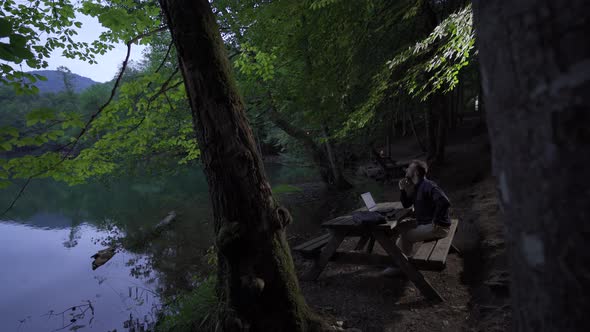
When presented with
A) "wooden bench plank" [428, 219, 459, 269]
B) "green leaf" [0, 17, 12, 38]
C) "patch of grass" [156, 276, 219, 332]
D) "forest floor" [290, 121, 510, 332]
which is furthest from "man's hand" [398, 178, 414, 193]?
"green leaf" [0, 17, 12, 38]

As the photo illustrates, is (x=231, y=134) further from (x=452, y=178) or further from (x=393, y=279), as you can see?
(x=452, y=178)

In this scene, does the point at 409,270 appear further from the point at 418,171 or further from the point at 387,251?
the point at 418,171

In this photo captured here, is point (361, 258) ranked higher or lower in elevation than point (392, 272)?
higher

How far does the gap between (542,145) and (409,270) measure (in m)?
3.75

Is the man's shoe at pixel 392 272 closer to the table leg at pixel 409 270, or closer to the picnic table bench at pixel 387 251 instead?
the picnic table bench at pixel 387 251

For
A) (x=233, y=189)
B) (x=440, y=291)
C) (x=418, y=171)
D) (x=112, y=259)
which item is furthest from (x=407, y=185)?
(x=112, y=259)

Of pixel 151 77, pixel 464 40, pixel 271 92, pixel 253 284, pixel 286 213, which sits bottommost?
pixel 253 284

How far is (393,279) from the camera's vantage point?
459cm

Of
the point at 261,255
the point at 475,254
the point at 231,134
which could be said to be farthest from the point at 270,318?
the point at 475,254

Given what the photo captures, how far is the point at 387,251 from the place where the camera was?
4129 millimetres

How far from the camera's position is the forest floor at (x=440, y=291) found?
11.2 ft

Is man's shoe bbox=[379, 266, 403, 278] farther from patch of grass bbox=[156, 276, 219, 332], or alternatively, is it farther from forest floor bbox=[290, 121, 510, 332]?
patch of grass bbox=[156, 276, 219, 332]

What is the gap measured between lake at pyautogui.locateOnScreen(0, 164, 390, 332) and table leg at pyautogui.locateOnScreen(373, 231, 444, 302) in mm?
4788

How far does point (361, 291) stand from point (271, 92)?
8325 mm
